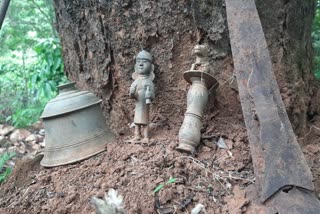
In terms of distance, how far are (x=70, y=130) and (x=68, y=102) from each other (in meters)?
0.13

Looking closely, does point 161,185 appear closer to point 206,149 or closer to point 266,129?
point 206,149

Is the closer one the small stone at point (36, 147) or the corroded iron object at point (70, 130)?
the corroded iron object at point (70, 130)

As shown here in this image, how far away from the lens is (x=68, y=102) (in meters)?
1.73

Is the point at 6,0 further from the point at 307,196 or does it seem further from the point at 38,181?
the point at 307,196

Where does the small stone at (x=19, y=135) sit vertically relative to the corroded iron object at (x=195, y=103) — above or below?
below

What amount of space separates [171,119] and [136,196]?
1.81 feet

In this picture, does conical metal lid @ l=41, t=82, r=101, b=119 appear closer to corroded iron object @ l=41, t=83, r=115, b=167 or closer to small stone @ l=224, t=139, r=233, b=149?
corroded iron object @ l=41, t=83, r=115, b=167

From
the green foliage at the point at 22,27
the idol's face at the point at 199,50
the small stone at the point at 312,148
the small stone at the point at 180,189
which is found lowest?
the small stone at the point at 180,189

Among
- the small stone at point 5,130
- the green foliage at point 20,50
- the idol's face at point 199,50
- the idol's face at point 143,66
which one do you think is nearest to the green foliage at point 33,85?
the green foliage at point 20,50

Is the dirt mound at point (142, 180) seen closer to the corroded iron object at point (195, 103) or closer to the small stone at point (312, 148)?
the corroded iron object at point (195, 103)

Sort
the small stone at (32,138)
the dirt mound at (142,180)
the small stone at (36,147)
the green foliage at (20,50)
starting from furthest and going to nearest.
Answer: the green foliage at (20,50) < the small stone at (32,138) < the small stone at (36,147) < the dirt mound at (142,180)

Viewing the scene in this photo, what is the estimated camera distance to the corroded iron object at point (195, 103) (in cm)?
154

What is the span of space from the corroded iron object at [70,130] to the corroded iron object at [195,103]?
434mm

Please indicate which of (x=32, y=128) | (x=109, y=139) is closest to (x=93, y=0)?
(x=109, y=139)
